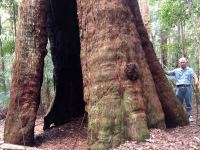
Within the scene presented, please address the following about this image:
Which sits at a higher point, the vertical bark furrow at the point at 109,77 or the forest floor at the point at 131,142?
the vertical bark furrow at the point at 109,77

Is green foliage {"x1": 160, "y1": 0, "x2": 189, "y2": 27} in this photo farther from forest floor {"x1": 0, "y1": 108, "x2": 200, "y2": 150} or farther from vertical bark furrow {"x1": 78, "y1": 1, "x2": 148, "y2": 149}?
vertical bark furrow {"x1": 78, "y1": 1, "x2": 148, "y2": 149}

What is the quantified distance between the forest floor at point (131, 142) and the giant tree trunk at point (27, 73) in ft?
1.85

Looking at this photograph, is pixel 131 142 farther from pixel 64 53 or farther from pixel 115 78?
pixel 64 53

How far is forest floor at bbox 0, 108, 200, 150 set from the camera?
20.8 feet

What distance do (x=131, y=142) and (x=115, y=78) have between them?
118cm

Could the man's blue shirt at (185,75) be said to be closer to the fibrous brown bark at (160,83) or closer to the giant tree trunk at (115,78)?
the fibrous brown bark at (160,83)

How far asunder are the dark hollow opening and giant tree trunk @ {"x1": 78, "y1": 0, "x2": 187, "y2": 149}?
3086 millimetres

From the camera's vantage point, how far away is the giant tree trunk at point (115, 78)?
262 inches

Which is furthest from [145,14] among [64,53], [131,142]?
[131,142]

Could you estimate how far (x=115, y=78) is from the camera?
6879 millimetres

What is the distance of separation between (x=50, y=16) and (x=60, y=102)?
239 cm

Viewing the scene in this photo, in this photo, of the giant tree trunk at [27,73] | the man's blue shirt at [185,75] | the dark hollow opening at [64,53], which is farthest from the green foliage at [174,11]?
the giant tree trunk at [27,73]

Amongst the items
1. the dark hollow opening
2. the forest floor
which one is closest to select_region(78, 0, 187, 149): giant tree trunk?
the forest floor

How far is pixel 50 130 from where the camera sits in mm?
9719
